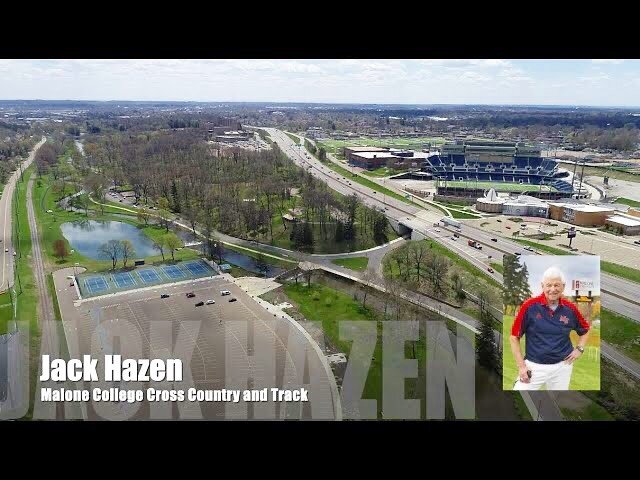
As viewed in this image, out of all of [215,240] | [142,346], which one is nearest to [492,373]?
[142,346]

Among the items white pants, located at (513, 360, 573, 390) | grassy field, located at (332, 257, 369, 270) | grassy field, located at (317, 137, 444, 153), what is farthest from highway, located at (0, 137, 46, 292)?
grassy field, located at (317, 137, 444, 153)

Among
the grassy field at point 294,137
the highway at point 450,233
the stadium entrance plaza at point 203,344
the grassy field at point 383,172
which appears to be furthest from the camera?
the grassy field at point 294,137

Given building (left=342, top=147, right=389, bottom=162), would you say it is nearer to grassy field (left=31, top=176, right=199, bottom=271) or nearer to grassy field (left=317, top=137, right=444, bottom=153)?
grassy field (left=317, top=137, right=444, bottom=153)

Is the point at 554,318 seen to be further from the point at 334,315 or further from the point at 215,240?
the point at 215,240

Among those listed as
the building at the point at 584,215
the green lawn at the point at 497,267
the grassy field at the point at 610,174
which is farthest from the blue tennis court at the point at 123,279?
the grassy field at the point at 610,174

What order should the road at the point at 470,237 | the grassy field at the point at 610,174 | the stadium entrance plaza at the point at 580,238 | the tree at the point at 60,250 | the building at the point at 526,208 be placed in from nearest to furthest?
the road at the point at 470,237
the stadium entrance plaza at the point at 580,238
the tree at the point at 60,250
the building at the point at 526,208
the grassy field at the point at 610,174

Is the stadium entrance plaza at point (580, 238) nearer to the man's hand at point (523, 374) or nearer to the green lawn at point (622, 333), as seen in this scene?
the green lawn at point (622, 333)

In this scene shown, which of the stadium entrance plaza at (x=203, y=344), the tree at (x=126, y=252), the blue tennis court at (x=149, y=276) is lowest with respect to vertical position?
the stadium entrance plaza at (x=203, y=344)

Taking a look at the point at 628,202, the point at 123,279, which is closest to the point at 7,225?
the point at 123,279
